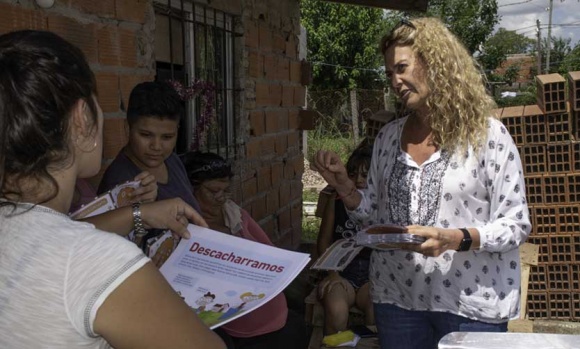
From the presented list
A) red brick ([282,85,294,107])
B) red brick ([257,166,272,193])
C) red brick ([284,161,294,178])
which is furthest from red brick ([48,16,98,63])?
red brick ([284,161,294,178])

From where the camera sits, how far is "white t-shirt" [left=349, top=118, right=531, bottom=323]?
217 cm

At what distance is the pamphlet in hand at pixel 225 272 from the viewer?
1665 millimetres

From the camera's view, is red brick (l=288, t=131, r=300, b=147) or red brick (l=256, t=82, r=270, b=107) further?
red brick (l=288, t=131, r=300, b=147)

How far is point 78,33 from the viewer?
96.4 inches

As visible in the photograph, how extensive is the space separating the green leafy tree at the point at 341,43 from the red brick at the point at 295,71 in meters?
13.5

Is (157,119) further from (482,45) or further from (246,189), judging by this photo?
(482,45)

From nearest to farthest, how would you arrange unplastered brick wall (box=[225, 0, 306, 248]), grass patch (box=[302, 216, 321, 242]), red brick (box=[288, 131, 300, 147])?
unplastered brick wall (box=[225, 0, 306, 248]) < red brick (box=[288, 131, 300, 147]) < grass patch (box=[302, 216, 321, 242])

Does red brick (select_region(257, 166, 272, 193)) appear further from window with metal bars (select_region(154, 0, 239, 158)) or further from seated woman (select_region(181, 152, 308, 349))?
seated woman (select_region(181, 152, 308, 349))

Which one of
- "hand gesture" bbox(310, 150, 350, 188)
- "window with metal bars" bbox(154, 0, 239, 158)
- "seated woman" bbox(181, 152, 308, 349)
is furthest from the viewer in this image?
"window with metal bars" bbox(154, 0, 239, 158)

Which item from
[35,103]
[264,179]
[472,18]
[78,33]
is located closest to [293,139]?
[264,179]

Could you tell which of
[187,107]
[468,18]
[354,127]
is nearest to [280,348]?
[187,107]

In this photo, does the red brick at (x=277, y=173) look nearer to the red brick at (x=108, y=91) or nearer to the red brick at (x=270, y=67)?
the red brick at (x=270, y=67)

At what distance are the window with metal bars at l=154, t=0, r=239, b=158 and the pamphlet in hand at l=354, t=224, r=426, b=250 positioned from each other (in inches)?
65.6

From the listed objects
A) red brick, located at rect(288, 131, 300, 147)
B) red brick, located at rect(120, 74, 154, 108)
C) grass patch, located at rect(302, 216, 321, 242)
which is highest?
red brick, located at rect(120, 74, 154, 108)
